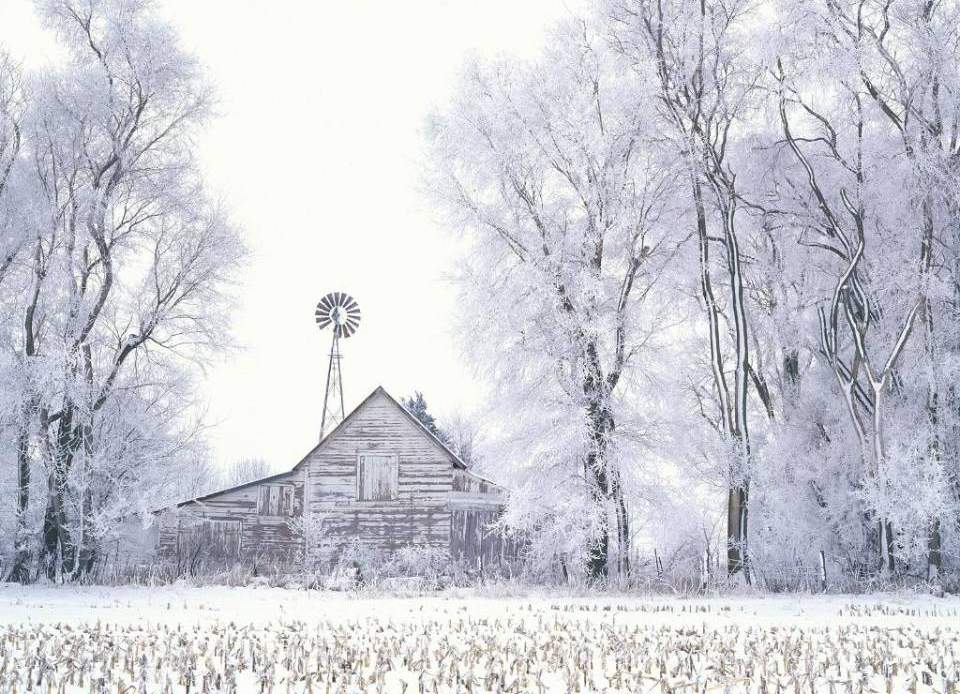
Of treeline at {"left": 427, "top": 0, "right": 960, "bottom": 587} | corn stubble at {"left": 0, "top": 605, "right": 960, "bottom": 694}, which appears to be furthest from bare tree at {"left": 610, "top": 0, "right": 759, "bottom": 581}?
corn stubble at {"left": 0, "top": 605, "right": 960, "bottom": 694}

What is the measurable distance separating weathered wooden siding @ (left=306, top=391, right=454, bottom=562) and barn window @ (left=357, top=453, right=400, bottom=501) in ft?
0.43

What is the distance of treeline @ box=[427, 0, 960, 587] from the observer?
66.5 feet

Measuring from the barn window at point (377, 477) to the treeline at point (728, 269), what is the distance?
9.04 metres

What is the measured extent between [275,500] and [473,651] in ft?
75.0

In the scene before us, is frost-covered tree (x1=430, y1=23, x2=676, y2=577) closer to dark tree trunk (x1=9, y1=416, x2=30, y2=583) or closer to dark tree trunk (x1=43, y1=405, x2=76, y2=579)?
dark tree trunk (x1=43, y1=405, x2=76, y2=579)

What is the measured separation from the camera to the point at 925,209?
2070cm

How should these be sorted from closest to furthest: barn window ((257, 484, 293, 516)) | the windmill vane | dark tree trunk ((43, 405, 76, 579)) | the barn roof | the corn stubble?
the corn stubble, dark tree trunk ((43, 405, 76, 579)), the barn roof, barn window ((257, 484, 293, 516)), the windmill vane

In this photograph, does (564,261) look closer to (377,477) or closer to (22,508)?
(377,477)

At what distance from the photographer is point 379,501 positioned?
29.5 meters

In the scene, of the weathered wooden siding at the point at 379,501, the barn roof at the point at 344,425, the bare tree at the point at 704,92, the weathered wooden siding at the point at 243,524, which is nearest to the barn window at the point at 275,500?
the weathered wooden siding at the point at 243,524

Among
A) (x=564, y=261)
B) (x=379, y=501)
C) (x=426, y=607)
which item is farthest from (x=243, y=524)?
(x=426, y=607)

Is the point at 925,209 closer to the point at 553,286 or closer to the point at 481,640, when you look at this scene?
the point at 553,286

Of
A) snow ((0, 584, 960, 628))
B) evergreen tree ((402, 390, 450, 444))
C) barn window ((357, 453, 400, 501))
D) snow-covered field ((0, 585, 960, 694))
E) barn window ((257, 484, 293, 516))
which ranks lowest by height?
snow ((0, 584, 960, 628))

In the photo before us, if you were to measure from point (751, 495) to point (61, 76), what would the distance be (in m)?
19.6
